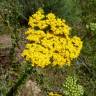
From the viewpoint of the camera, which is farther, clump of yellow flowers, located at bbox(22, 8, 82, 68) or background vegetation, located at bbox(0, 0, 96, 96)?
background vegetation, located at bbox(0, 0, 96, 96)

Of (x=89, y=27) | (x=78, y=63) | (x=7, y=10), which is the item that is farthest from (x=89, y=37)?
(x=7, y=10)

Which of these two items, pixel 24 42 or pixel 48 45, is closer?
pixel 48 45

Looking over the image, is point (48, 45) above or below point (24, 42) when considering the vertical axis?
above

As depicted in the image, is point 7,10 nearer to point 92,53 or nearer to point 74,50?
point 92,53

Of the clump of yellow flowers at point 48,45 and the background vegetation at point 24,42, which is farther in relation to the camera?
the background vegetation at point 24,42
